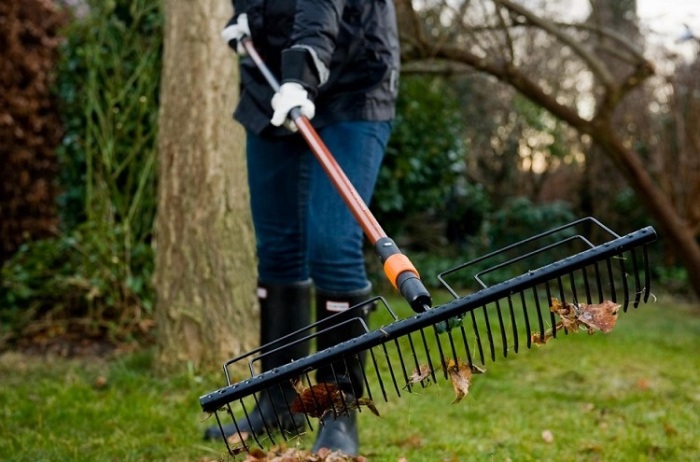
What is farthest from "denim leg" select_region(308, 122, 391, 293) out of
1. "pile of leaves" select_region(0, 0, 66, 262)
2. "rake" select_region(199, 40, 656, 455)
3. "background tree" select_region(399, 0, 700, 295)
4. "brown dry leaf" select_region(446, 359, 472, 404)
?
"pile of leaves" select_region(0, 0, 66, 262)

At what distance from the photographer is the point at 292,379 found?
1629 mm

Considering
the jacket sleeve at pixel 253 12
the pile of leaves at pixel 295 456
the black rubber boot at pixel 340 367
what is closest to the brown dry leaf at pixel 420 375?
the pile of leaves at pixel 295 456

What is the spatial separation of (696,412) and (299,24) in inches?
83.4

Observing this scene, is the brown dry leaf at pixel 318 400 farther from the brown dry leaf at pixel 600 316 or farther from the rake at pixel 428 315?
the brown dry leaf at pixel 600 316

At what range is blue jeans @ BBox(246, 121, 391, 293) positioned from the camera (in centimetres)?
235

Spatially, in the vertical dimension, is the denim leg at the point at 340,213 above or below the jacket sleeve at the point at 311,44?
below

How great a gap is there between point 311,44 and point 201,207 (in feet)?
4.80

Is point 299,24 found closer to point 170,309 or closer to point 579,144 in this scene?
point 170,309

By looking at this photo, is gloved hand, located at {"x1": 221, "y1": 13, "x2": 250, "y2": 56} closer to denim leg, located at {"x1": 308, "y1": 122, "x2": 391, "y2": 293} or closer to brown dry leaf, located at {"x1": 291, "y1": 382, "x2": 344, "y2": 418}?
denim leg, located at {"x1": 308, "y1": 122, "x2": 391, "y2": 293}

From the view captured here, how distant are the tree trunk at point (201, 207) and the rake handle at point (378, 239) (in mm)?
1324

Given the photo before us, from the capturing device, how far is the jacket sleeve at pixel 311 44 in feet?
6.94

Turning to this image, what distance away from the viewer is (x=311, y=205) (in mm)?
2377

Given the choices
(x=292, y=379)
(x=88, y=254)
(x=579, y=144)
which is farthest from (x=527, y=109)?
(x=292, y=379)

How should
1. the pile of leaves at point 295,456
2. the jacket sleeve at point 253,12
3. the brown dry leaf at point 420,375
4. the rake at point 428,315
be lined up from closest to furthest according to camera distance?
the rake at point 428,315, the brown dry leaf at point 420,375, the pile of leaves at point 295,456, the jacket sleeve at point 253,12
